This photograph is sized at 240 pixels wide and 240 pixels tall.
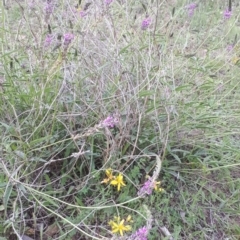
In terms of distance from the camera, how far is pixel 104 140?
1955mm

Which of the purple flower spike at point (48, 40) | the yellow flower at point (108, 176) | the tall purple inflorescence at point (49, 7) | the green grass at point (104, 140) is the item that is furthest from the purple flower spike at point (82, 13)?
the yellow flower at point (108, 176)

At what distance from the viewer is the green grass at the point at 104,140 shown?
1.75 meters

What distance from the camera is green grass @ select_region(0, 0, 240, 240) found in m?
1.75

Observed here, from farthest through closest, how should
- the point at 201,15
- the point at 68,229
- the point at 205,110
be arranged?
the point at 201,15 → the point at 205,110 → the point at 68,229

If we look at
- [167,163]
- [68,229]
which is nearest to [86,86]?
[167,163]

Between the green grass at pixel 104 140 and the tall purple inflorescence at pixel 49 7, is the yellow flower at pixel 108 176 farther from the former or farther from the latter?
the tall purple inflorescence at pixel 49 7

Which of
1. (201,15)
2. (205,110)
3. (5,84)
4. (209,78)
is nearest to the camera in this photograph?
(5,84)

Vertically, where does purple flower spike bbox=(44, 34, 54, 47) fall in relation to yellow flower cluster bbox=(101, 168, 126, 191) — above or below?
above

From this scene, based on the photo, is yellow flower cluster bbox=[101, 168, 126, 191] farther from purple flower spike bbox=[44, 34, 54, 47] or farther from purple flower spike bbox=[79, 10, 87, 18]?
purple flower spike bbox=[79, 10, 87, 18]

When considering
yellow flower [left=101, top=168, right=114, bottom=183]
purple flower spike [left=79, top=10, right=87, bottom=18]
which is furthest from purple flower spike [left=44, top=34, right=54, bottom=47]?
yellow flower [left=101, top=168, right=114, bottom=183]

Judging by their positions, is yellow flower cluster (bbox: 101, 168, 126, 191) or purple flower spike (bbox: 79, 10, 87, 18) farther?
purple flower spike (bbox: 79, 10, 87, 18)

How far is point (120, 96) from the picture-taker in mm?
1928

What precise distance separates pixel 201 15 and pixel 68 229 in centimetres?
243

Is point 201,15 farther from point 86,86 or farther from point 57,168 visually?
point 57,168
